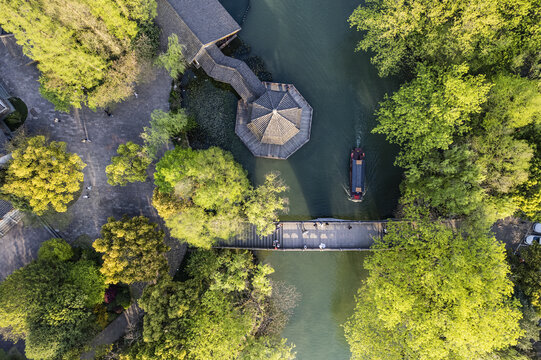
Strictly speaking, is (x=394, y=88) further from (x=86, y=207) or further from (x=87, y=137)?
(x=86, y=207)

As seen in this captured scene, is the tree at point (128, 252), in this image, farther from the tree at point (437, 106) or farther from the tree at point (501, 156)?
the tree at point (501, 156)

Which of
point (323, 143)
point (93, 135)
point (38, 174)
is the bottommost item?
point (38, 174)

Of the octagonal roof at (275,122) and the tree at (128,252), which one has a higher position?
the octagonal roof at (275,122)

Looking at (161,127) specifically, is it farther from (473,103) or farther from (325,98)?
(473,103)

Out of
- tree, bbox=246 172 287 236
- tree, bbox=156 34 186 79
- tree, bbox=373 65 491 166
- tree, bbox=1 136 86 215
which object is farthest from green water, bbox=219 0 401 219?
tree, bbox=1 136 86 215

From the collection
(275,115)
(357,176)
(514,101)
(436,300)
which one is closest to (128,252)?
(275,115)

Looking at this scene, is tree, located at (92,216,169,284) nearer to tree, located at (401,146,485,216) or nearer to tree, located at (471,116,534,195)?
tree, located at (401,146,485,216)

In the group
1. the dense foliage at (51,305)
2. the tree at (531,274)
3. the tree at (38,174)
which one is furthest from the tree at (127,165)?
the tree at (531,274)
